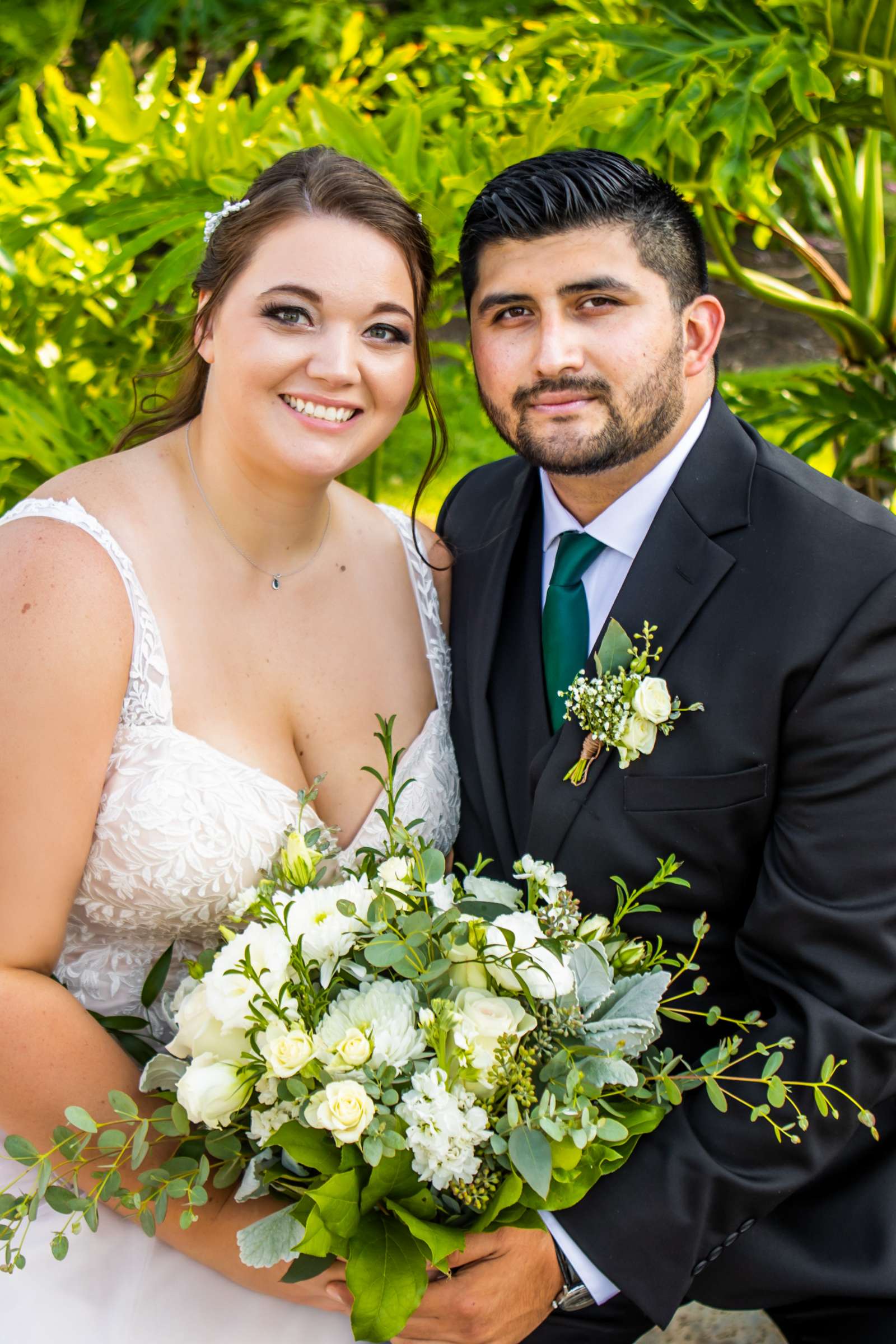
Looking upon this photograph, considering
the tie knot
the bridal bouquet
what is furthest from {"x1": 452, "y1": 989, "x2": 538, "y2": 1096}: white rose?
the tie knot

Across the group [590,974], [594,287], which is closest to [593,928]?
[590,974]

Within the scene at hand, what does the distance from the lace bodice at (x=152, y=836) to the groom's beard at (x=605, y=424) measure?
84 centimetres

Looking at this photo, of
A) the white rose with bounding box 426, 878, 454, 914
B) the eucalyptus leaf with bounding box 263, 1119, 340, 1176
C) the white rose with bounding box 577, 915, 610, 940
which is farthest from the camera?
the white rose with bounding box 577, 915, 610, 940

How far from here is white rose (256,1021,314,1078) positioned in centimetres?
169

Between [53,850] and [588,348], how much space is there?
1.43 meters

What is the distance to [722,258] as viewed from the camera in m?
4.48

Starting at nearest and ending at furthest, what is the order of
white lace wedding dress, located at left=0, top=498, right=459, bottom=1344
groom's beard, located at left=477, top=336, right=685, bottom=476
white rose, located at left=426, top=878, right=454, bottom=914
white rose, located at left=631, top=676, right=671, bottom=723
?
white rose, located at left=426, top=878, right=454, bottom=914 → white lace wedding dress, located at left=0, top=498, right=459, bottom=1344 → white rose, located at left=631, top=676, right=671, bottom=723 → groom's beard, located at left=477, top=336, right=685, bottom=476

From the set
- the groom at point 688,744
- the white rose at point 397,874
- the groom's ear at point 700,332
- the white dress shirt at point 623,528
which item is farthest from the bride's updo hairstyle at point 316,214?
the white rose at point 397,874

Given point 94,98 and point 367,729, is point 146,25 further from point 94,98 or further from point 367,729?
point 367,729

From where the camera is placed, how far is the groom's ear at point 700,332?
255cm

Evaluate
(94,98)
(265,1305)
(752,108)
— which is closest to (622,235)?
(752,108)

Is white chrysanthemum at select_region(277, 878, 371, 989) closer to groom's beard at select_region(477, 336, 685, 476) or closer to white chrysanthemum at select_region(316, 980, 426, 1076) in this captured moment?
white chrysanthemum at select_region(316, 980, 426, 1076)

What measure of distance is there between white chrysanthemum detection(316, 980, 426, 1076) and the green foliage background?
2.23m

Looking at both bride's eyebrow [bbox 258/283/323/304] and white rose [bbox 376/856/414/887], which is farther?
bride's eyebrow [bbox 258/283/323/304]
